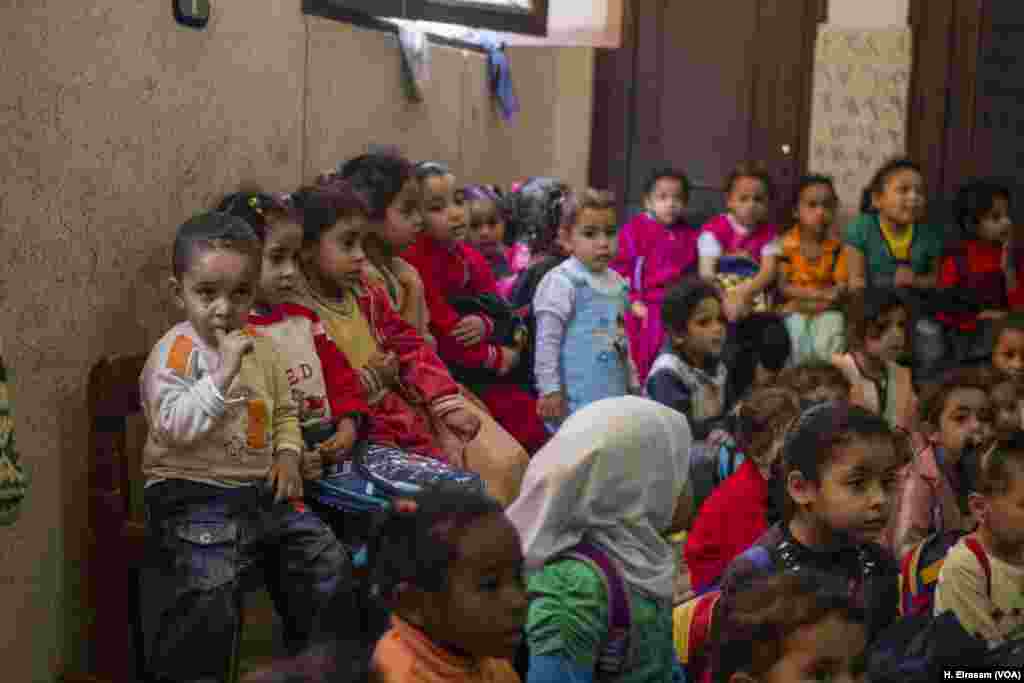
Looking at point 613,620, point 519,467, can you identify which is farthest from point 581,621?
point 519,467

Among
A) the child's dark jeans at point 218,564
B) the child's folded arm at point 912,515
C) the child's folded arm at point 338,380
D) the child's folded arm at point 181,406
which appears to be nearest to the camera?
the child's folded arm at point 181,406

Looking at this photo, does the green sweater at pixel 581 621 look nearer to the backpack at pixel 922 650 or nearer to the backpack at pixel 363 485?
the backpack at pixel 922 650

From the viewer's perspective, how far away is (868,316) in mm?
5566

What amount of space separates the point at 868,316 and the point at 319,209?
2.68 meters

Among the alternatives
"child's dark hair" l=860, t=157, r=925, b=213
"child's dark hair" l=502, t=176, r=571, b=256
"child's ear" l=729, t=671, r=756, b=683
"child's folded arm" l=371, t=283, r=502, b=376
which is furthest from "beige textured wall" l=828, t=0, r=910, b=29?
"child's ear" l=729, t=671, r=756, b=683

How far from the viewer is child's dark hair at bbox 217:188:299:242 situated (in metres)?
3.50

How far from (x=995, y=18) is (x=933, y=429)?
3.73 metres

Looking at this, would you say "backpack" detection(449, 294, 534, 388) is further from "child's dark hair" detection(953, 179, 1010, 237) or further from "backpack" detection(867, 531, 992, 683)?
"child's dark hair" detection(953, 179, 1010, 237)

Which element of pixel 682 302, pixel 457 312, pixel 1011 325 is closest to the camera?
pixel 457 312

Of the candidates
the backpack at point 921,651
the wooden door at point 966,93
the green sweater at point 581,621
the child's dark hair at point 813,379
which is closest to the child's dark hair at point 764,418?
the child's dark hair at point 813,379

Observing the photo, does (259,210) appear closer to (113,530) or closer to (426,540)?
(113,530)

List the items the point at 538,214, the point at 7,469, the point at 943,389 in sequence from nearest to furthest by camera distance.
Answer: the point at 7,469
the point at 943,389
the point at 538,214

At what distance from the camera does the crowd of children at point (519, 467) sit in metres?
2.36

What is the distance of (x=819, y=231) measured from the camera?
6.71m
